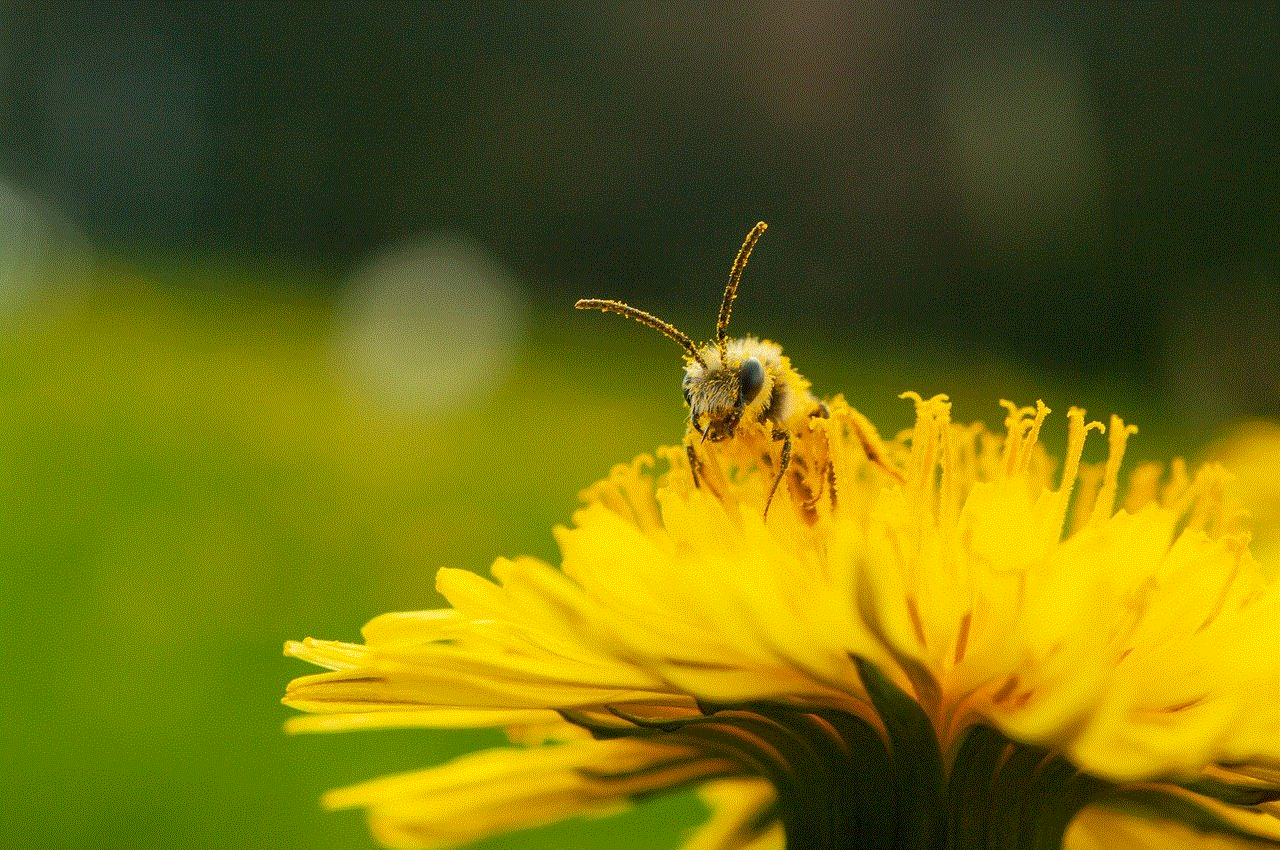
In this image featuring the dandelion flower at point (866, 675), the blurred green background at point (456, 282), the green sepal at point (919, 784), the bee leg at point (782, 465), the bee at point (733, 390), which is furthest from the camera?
the blurred green background at point (456, 282)

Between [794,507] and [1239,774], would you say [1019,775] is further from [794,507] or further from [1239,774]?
[794,507]

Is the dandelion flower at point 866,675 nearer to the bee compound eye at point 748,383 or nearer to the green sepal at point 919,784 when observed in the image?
the green sepal at point 919,784

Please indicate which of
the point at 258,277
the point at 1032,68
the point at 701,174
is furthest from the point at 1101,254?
the point at 258,277

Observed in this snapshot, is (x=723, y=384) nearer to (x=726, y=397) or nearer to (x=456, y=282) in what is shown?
(x=726, y=397)

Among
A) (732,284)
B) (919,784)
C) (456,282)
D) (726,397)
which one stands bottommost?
(919,784)

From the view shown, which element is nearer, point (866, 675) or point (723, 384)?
point (866, 675)

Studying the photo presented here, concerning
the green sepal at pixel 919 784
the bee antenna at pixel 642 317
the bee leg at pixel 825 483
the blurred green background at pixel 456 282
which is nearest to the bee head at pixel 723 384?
the bee antenna at pixel 642 317

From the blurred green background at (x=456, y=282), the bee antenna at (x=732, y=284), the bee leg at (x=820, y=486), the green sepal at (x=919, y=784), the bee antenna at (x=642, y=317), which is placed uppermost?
the blurred green background at (x=456, y=282)

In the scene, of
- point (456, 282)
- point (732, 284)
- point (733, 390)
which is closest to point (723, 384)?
point (733, 390)
